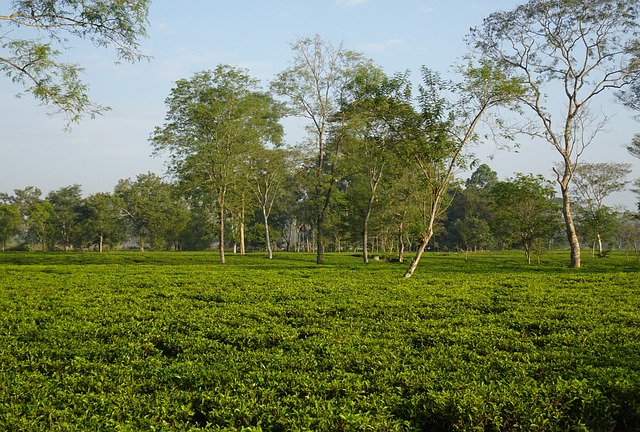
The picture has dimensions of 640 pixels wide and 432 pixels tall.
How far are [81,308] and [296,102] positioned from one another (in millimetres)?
27757

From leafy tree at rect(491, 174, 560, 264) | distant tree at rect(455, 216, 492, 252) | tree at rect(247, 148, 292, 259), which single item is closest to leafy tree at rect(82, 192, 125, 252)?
tree at rect(247, 148, 292, 259)

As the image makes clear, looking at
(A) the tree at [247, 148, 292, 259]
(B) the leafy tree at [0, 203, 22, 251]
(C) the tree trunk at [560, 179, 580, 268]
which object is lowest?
(C) the tree trunk at [560, 179, 580, 268]

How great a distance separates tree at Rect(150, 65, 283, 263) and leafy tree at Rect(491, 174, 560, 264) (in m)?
20.6

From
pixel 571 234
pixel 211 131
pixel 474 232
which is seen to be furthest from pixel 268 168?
pixel 474 232

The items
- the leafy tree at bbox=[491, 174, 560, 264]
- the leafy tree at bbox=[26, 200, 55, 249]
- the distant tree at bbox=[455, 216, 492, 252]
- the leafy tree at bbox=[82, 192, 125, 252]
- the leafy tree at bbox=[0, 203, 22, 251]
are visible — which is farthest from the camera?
the leafy tree at bbox=[82, 192, 125, 252]

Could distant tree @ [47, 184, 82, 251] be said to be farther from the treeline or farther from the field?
the field

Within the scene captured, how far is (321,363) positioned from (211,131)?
35.1m

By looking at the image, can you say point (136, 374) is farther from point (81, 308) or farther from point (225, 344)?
point (81, 308)

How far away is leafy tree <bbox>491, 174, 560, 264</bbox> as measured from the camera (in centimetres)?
3531

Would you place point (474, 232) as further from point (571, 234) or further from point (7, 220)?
point (7, 220)

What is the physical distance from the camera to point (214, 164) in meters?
37.9

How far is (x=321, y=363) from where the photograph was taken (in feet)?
21.7

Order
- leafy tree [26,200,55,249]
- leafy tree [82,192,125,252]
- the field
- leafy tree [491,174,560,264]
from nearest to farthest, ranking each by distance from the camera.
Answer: the field < leafy tree [491,174,560,264] < leafy tree [26,200,55,249] < leafy tree [82,192,125,252]

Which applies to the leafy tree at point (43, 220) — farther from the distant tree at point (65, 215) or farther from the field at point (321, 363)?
the field at point (321, 363)
